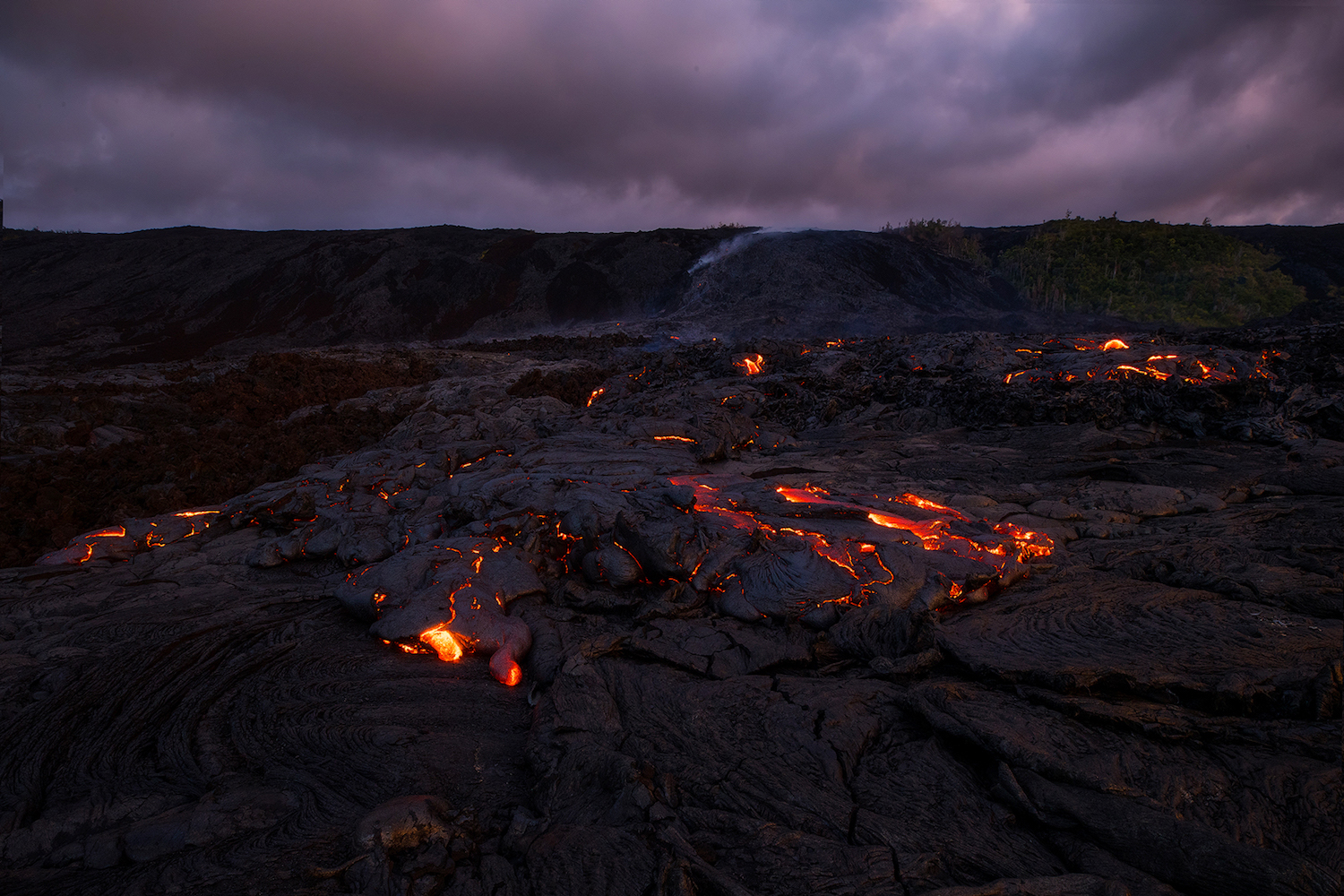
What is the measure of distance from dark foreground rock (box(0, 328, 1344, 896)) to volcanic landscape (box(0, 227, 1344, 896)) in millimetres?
25

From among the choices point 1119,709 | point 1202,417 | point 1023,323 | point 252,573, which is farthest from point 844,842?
point 1023,323

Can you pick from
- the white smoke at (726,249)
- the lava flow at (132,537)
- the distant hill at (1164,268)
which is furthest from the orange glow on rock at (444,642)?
the distant hill at (1164,268)

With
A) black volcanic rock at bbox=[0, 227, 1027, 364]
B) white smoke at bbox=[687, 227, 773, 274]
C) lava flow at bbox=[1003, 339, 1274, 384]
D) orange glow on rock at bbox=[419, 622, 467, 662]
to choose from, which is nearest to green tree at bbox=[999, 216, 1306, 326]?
black volcanic rock at bbox=[0, 227, 1027, 364]

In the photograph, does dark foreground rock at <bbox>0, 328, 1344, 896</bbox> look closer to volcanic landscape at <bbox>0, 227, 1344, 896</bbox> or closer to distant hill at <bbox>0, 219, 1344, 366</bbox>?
volcanic landscape at <bbox>0, 227, 1344, 896</bbox>

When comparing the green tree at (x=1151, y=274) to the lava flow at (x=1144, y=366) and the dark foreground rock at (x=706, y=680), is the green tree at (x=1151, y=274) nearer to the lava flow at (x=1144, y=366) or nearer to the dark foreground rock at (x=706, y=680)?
the lava flow at (x=1144, y=366)

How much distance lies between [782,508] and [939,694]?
130 inches

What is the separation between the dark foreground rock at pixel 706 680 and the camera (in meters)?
2.56

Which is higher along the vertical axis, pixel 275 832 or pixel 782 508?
pixel 782 508

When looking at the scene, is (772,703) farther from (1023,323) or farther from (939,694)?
(1023,323)

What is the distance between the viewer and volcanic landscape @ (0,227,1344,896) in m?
2.59

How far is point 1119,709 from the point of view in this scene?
312 centimetres

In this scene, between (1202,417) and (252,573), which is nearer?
(252,573)

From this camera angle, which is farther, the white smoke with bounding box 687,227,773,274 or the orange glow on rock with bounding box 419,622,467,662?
the white smoke with bounding box 687,227,773,274

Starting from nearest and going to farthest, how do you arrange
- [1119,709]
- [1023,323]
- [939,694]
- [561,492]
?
1. [1119,709]
2. [939,694]
3. [561,492]
4. [1023,323]
